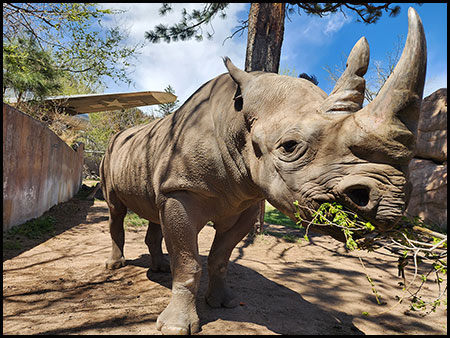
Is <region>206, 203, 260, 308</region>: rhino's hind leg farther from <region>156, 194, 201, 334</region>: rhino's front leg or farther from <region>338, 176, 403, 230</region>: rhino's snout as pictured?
<region>338, 176, 403, 230</region>: rhino's snout

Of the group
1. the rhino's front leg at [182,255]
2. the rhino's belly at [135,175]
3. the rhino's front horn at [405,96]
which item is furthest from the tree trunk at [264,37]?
the rhino's front horn at [405,96]

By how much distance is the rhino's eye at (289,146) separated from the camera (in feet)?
6.77

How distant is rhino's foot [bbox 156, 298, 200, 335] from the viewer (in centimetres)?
251

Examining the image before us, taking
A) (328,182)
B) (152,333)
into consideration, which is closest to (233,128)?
(328,182)

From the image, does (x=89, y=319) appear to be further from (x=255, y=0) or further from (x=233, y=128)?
(x=255, y=0)

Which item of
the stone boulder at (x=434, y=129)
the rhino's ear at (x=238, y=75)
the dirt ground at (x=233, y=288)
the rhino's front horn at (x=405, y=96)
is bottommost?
the dirt ground at (x=233, y=288)

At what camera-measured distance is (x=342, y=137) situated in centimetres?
186

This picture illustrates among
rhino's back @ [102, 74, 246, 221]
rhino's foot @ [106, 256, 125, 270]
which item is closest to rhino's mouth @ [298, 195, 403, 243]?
rhino's back @ [102, 74, 246, 221]

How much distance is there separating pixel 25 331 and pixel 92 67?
37.0ft

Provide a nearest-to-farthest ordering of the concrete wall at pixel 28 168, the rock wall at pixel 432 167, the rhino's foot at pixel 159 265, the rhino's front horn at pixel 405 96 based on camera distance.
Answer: the rhino's front horn at pixel 405 96
the rhino's foot at pixel 159 265
the concrete wall at pixel 28 168
the rock wall at pixel 432 167

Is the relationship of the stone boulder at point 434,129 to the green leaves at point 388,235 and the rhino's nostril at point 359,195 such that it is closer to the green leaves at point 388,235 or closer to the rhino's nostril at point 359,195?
the green leaves at point 388,235

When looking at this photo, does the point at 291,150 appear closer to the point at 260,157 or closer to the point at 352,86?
the point at 260,157

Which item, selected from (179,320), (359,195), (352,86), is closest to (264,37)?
(352,86)

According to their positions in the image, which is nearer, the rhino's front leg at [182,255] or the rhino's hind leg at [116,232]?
the rhino's front leg at [182,255]
